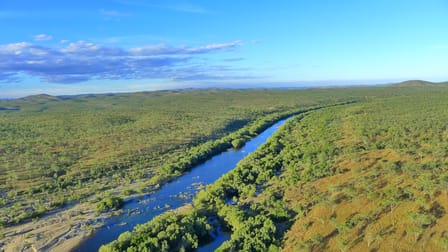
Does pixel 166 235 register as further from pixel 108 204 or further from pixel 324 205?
pixel 324 205

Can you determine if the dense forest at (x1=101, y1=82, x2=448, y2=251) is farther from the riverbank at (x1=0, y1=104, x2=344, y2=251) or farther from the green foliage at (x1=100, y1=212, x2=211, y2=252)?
the riverbank at (x1=0, y1=104, x2=344, y2=251)

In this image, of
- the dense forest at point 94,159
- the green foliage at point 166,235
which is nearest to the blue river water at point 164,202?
the green foliage at point 166,235

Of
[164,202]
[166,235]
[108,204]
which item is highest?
[166,235]

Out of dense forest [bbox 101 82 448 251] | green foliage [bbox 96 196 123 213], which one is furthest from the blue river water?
dense forest [bbox 101 82 448 251]

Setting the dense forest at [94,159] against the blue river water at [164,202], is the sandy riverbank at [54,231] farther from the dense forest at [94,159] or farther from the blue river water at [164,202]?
the dense forest at [94,159]

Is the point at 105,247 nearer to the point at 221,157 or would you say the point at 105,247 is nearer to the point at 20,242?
the point at 20,242

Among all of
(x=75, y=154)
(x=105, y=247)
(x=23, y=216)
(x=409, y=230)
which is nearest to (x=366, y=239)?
(x=409, y=230)

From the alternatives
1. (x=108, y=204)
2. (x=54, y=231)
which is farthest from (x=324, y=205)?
(x=54, y=231)
